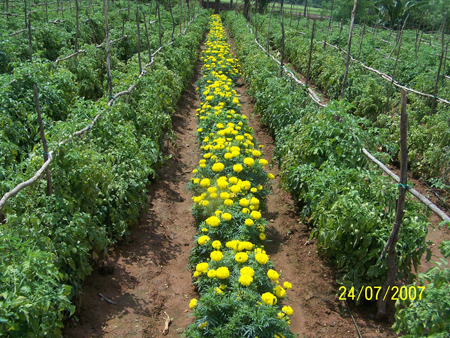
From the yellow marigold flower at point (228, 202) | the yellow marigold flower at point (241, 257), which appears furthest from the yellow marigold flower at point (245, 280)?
the yellow marigold flower at point (228, 202)

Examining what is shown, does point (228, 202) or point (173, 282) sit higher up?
point (228, 202)


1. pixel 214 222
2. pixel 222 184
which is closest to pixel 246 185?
pixel 222 184

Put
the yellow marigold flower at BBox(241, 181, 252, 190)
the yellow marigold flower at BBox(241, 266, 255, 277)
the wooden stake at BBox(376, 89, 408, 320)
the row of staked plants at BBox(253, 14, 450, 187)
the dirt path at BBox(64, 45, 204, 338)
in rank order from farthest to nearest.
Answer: the row of staked plants at BBox(253, 14, 450, 187) → the yellow marigold flower at BBox(241, 181, 252, 190) → the dirt path at BBox(64, 45, 204, 338) → the yellow marigold flower at BBox(241, 266, 255, 277) → the wooden stake at BBox(376, 89, 408, 320)

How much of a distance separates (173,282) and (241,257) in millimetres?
1506

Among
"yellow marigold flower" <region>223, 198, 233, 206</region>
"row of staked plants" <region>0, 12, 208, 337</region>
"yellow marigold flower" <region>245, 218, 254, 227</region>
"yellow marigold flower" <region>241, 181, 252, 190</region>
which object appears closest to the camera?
"row of staked plants" <region>0, 12, 208, 337</region>

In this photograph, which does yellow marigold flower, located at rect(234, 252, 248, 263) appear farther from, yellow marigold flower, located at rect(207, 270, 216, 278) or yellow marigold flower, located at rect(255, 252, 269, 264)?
yellow marigold flower, located at rect(207, 270, 216, 278)

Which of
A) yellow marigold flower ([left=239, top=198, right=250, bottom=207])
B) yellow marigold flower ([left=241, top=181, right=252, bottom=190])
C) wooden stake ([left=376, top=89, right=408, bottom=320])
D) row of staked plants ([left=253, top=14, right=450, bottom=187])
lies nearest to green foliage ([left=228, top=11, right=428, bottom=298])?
wooden stake ([left=376, top=89, right=408, bottom=320])

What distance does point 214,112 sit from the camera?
302 inches

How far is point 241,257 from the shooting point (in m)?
3.74

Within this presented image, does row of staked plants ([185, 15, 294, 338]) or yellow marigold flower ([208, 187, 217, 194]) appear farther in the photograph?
yellow marigold flower ([208, 187, 217, 194])

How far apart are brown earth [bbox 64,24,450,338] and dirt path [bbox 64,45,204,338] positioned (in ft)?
0.03

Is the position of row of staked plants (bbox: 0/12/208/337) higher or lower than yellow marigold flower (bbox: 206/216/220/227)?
higher

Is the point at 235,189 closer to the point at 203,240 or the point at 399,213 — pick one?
the point at 203,240

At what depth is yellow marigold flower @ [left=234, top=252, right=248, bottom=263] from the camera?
372 cm
